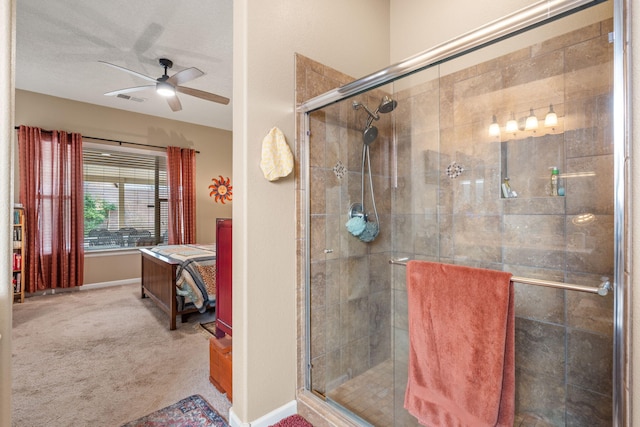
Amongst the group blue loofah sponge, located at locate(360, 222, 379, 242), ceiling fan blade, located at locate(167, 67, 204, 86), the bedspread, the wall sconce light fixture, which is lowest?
the bedspread

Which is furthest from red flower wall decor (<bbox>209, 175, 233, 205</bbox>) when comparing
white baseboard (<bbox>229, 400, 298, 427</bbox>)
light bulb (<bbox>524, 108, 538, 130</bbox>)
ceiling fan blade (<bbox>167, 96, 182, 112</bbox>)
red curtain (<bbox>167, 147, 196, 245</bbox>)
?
light bulb (<bbox>524, 108, 538, 130</bbox>)

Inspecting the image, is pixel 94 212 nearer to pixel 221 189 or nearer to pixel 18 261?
pixel 18 261

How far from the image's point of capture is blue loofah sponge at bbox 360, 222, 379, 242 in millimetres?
1983

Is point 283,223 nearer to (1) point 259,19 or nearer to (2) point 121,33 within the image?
(1) point 259,19

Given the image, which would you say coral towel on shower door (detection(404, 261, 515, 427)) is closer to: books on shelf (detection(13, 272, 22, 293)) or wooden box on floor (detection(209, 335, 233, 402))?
wooden box on floor (detection(209, 335, 233, 402))

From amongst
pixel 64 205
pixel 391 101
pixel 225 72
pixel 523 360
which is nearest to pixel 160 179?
pixel 64 205

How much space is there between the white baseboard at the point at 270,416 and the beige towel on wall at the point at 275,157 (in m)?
1.24

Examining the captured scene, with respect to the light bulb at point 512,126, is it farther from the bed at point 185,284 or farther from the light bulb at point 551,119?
the bed at point 185,284

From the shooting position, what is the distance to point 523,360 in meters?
1.63

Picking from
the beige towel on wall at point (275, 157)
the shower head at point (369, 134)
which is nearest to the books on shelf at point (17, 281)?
the beige towel on wall at point (275, 157)

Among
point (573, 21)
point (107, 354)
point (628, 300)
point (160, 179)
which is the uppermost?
point (573, 21)

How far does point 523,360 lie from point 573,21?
5.65ft

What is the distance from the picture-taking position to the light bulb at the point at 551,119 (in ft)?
5.07

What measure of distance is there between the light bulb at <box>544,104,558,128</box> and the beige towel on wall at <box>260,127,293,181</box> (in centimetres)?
133
